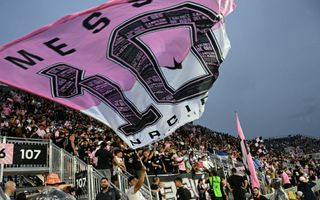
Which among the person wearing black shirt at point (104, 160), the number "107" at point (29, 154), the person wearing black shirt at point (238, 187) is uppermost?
the number "107" at point (29, 154)

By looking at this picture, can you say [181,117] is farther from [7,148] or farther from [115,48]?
[7,148]

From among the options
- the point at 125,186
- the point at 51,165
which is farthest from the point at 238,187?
the point at 51,165

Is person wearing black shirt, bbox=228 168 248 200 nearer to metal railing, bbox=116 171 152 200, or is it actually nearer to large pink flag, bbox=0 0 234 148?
metal railing, bbox=116 171 152 200

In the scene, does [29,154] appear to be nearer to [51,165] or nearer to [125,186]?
[51,165]

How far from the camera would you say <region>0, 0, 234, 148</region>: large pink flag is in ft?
11.4

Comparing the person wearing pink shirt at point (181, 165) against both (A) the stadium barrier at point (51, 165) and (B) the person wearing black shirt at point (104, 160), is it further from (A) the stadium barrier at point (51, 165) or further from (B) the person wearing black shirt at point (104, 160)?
(A) the stadium barrier at point (51, 165)

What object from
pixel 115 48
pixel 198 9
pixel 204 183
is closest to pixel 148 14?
pixel 115 48

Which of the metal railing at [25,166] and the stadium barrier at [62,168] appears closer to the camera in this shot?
the stadium barrier at [62,168]

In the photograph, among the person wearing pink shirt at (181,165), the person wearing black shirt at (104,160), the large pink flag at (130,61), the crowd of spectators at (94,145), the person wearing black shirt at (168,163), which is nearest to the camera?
the large pink flag at (130,61)

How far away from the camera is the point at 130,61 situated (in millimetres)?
4504

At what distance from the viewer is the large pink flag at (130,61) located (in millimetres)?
3471

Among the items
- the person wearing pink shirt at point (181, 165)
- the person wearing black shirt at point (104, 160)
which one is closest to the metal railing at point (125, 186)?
the person wearing black shirt at point (104, 160)

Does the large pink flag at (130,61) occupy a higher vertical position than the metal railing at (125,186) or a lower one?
higher

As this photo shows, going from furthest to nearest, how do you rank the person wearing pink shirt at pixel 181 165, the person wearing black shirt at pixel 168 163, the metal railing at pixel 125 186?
the person wearing pink shirt at pixel 181 165 → the person wearing black shirt at pixel 168 163 → the metal railing at pixel 125 186
